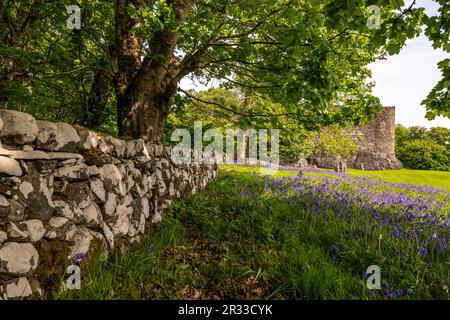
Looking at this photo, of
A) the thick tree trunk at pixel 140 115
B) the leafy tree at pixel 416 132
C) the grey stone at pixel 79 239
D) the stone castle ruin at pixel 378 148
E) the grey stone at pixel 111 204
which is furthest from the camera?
the leafy tree at pixel 416 132

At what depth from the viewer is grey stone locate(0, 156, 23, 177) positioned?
2062 mm

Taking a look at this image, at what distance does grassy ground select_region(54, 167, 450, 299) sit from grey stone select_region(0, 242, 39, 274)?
460 millimetres

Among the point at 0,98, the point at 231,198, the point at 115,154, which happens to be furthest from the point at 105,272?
the point at 0,98

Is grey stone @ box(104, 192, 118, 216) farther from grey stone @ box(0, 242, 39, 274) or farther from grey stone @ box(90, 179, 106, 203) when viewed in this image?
grey stone @ box(0, 242, 39, 274)

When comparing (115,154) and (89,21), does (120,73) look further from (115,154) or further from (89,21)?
(115,154)

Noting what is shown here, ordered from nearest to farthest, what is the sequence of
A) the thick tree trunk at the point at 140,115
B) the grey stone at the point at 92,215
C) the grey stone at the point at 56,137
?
the grey stone at the point at 56,137 → the grey stone at the point at 92,215 → the thick tree trunk at the point at 140,115

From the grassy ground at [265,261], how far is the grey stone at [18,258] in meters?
0.46

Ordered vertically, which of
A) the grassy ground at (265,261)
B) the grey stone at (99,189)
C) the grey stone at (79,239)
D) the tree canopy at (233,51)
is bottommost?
the grassy ground at (265,261)

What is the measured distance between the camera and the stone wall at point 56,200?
2.13 metres

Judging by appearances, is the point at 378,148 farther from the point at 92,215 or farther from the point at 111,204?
the point at 92,215

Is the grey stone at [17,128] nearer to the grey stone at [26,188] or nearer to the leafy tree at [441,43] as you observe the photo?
the grey stone at [26,188]

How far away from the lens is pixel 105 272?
111 inches

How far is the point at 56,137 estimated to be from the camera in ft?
8.61

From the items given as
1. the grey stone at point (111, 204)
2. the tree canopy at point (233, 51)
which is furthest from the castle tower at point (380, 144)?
the grey stone at point (111, 204)
